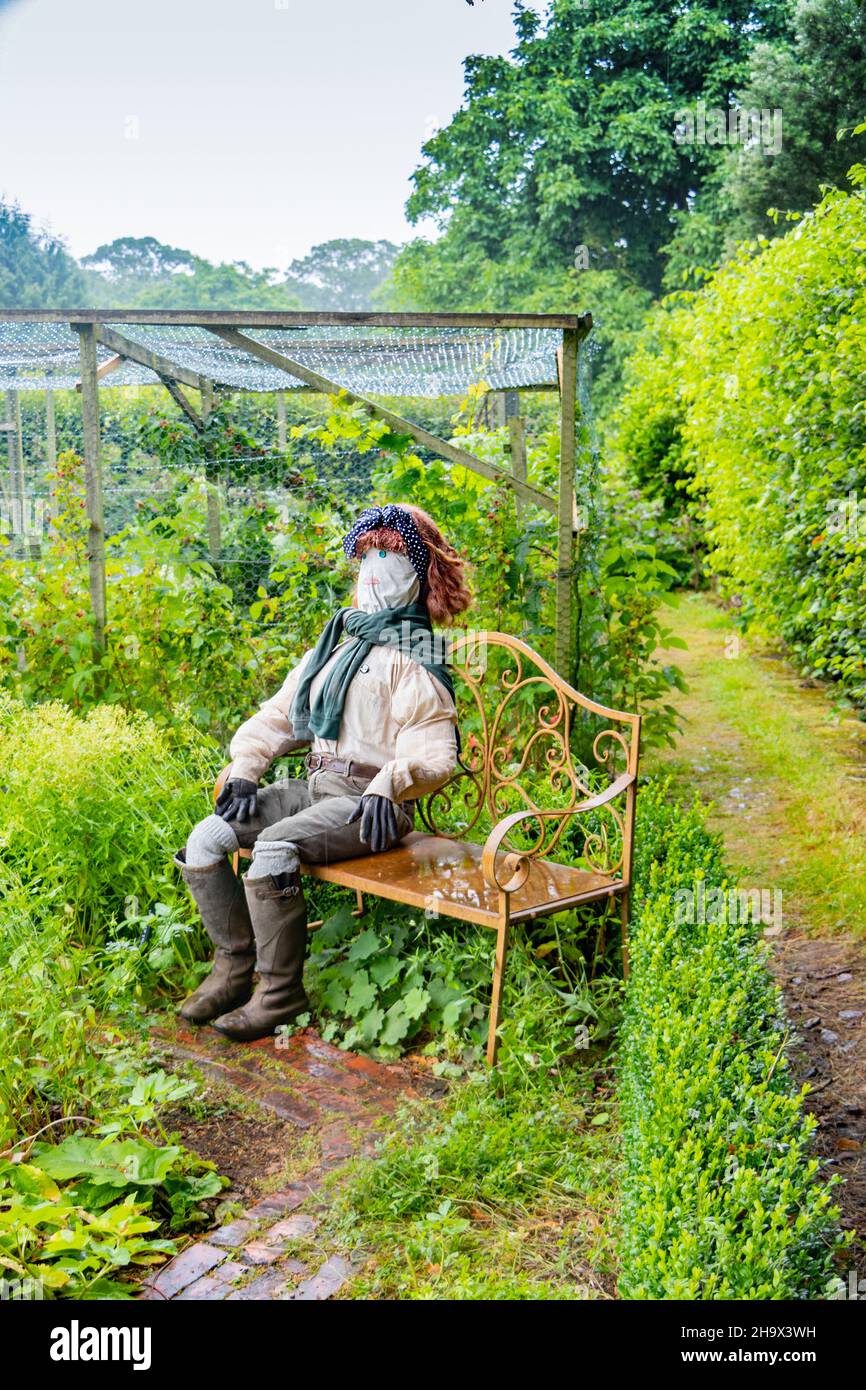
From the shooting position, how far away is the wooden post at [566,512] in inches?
209

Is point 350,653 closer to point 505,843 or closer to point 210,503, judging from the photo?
point 505,843

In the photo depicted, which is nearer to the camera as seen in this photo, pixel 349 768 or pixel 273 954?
pixel 273 954

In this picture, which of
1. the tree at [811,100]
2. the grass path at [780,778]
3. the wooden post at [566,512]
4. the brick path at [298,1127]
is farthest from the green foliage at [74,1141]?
the tree at [811,100]

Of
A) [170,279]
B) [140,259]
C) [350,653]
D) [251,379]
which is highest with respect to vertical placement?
[140,259]

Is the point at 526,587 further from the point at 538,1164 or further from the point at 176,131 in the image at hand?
the point at 176,131

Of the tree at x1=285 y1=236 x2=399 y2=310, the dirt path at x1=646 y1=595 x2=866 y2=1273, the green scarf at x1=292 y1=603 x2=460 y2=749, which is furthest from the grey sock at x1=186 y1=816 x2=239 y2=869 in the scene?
the tree at x1=285 y1=236 x2=399 y2=310

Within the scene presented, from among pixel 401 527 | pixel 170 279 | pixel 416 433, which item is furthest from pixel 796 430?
pixel 170 279

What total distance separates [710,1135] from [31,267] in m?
30.0

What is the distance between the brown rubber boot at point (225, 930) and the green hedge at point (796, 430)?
118 inches

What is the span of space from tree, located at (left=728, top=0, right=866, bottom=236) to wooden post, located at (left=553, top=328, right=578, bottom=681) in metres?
14.3

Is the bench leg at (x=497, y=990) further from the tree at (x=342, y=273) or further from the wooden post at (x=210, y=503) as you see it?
the tree at (x=342, y=273)

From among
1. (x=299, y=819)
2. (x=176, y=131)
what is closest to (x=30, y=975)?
(x=299, y=819)

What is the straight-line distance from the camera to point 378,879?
371 centimetres

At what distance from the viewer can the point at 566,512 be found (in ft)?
17.7
